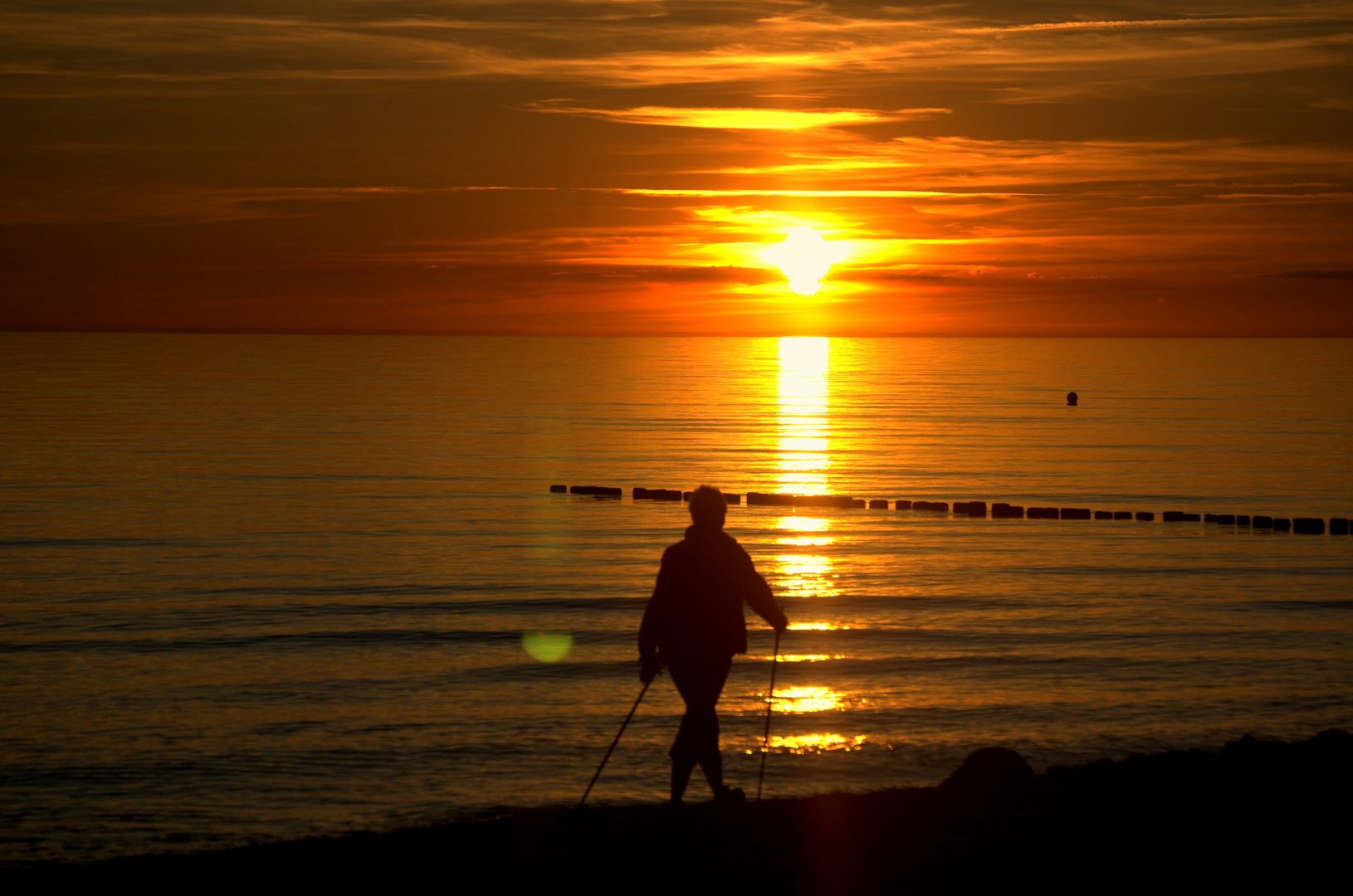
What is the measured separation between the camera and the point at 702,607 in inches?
377

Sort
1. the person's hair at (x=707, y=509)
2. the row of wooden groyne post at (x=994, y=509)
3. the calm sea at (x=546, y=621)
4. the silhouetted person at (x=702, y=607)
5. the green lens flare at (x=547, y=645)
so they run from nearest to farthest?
the person's hair at (x=707, y=509)
the silhouetted person at (x=702, y=607)
the calm sea at (x=546, y=621)
the green lens flare at (x=547, y=645)
the row of wooden groyne post at (x=994, y=509)

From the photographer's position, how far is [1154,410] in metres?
81.2

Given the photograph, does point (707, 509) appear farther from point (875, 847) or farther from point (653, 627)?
point (875, 847)

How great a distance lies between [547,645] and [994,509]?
20.7 m

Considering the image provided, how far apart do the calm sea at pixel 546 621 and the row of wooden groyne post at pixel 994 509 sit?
0.75 metres

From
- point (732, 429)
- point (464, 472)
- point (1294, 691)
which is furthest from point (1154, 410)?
point (1294, 691)

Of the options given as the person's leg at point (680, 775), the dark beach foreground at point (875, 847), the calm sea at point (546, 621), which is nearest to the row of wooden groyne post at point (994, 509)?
the calm sea at point (546, 621)

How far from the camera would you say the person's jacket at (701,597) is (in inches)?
377

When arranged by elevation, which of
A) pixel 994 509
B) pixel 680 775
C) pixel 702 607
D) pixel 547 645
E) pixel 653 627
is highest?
pixel 702 607

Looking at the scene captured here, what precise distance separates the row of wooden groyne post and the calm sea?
2.46ft

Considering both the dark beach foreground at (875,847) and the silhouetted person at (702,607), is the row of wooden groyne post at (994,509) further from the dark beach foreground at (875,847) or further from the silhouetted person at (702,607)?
the silhouetted person at (702,607)

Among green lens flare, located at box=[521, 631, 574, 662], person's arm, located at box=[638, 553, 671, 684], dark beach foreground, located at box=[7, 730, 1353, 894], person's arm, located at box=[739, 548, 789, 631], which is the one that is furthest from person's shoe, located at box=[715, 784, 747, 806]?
green lens flare, located at box=[521, 631, 574, 662]

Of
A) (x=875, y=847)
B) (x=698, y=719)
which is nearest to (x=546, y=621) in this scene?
(x=698, y=719)

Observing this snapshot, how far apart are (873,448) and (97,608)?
40.0 meters
